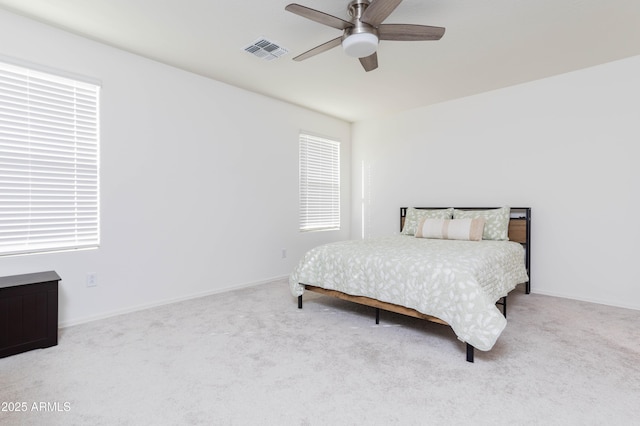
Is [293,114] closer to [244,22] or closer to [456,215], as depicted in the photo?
[244,22]

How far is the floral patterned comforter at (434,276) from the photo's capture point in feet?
6.77

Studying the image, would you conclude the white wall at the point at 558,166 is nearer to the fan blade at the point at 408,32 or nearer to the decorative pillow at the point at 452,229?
the decorative pillow at the point at 452,229

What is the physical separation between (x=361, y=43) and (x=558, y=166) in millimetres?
2843

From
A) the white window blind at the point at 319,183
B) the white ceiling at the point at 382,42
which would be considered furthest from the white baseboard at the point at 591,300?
the white window blind at the point at 319,183

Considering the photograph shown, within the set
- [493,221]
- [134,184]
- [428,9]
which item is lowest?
[493,221]

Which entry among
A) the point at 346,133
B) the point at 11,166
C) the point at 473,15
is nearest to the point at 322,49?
the point at 473,15

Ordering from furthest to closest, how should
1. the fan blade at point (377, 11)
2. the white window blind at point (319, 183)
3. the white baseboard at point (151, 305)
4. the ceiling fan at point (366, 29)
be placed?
1. the white window blind at point (319, 183)
2. the white baseboard at point (151, 305)
3. the ceiling fan at point (366, 29)
4. the fan blade at point (377, 11)

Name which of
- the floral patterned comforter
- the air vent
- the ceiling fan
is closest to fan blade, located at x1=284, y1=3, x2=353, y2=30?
the ceiling fan

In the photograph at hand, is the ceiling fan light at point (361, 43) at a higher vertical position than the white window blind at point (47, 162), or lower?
higher

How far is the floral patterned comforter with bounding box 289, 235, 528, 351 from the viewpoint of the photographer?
2.06 m

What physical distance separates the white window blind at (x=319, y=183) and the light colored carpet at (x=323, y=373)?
7.09 ft

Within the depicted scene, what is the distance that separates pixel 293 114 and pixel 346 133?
1207mm

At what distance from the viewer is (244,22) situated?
99.0 inches

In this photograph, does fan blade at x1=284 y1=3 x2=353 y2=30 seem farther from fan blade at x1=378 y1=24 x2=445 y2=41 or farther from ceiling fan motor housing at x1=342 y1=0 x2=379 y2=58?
fan blade at x1=378 y1=24 x2=445 y2=41
